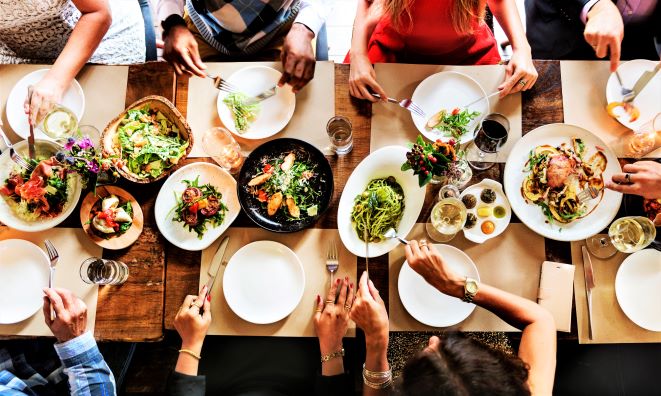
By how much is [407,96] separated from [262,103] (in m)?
0.60

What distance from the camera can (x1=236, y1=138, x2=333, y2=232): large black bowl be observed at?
1595mm

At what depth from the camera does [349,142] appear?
1.63 meters

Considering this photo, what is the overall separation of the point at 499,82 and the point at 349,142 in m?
0.69

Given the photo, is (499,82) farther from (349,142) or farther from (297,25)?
(297,25)

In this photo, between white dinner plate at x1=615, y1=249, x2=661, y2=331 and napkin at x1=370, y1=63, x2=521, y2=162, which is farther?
napkin at x1=370, y1=63, x2=521, y2=162

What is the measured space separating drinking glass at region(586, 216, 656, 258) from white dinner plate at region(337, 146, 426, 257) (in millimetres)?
688

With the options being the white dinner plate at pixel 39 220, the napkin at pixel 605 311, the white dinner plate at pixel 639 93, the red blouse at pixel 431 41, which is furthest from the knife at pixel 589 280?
the white dinner plate at pixel 39 220

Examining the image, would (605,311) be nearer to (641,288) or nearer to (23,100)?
(641,288)

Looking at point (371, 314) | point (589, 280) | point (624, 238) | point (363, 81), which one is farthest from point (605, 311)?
point (363, 81)

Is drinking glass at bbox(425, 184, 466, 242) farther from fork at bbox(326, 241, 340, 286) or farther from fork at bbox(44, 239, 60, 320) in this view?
fork at bbox(44, 239, 60, 320)

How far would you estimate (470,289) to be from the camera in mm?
1518

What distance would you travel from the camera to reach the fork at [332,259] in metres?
1.60

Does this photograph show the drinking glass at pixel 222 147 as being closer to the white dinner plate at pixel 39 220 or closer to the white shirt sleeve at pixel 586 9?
the white dinner plate at pixel 39 220

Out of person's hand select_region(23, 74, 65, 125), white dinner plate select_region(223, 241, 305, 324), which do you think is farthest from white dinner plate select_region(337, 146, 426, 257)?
person's hand select_region(23, 74, 65, 125)
